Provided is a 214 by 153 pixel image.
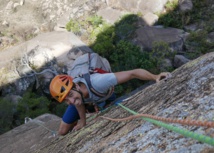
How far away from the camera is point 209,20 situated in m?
15.1

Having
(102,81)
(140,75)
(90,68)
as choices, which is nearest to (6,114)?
(90,68)

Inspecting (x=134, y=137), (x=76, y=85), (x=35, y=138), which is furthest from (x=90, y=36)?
(x=134, y=137)

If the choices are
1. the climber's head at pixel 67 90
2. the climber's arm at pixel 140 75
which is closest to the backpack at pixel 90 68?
the climber's head at pixel 67 90

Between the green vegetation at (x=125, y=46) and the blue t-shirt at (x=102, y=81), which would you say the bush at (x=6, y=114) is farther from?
the blue t-shirt at (x=102, y=81)

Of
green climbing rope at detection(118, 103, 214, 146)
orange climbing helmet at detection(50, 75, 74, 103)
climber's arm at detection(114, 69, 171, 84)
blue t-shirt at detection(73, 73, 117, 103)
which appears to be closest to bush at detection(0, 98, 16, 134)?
orange climbing helmet at detection(50, 75, 74, 103)

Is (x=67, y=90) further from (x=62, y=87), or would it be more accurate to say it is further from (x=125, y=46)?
(x=125, y=46)

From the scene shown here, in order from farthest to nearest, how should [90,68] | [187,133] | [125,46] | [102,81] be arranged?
[125,46], [90,68], [102,81], [187,133]

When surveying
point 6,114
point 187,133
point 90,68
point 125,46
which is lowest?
point 6,114

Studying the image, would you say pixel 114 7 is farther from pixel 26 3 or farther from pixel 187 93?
→ pixel 187 93

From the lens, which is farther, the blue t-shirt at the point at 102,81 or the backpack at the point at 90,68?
the backpack at the point at 90,68

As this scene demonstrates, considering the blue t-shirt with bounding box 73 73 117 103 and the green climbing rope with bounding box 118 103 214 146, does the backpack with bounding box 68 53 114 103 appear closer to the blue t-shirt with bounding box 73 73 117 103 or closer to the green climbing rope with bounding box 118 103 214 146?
the blue t-shirt with bounding box 73 73 117 103

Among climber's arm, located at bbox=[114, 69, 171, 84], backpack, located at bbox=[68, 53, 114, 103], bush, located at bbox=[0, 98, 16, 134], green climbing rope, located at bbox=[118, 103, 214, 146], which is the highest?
backpack, located at bbox=[68, 53, 114, 103]

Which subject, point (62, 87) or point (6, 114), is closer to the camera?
point (62, 87)

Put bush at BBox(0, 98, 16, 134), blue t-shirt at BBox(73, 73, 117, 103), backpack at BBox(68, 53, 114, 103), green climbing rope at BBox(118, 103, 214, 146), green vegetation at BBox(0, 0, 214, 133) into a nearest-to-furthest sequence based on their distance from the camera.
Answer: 1. green climbing rope at BBox(118, 103, 214, 146)
2. blue t-shirt at BBox(73, 73, 117, 103)
3. backpack at BBox(68, 53, 114, 103)
4. bush at BBox(0, 98, 16, 134)
5. green vegetation at BBox(0, 0, 214, 133)
